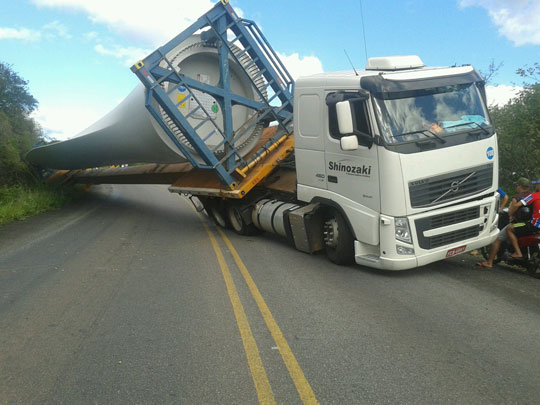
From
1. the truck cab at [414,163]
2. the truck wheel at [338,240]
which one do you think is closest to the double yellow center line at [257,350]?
the truck wheel at [338,240]

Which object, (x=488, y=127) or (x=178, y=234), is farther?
(x=178, y=234)

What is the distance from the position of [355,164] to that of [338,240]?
119 cm

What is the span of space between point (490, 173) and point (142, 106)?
22.4 ft

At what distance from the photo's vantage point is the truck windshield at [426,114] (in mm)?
6301

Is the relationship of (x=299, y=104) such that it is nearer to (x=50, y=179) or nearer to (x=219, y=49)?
(x=219, y=49)

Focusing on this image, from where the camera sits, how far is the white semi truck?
6266mm

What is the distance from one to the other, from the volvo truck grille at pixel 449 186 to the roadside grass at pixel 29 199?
35.9ft

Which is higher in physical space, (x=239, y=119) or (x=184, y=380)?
(x=239, y=119)

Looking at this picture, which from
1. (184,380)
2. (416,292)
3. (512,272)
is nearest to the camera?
(184,380)

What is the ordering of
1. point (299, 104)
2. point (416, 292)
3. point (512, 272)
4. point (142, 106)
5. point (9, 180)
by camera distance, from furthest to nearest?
1. point (9, 180)
2. point (142, 106)
3. point (299, 104)
4. point (512, 272)
5. point (416, 292)

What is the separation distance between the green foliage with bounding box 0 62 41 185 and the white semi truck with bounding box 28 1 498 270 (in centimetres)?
648

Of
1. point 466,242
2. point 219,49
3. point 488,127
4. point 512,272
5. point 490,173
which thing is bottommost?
point 512,272

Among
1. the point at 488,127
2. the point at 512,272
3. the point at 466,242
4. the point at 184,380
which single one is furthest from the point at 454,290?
the point at 184,380

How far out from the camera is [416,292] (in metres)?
5.88
